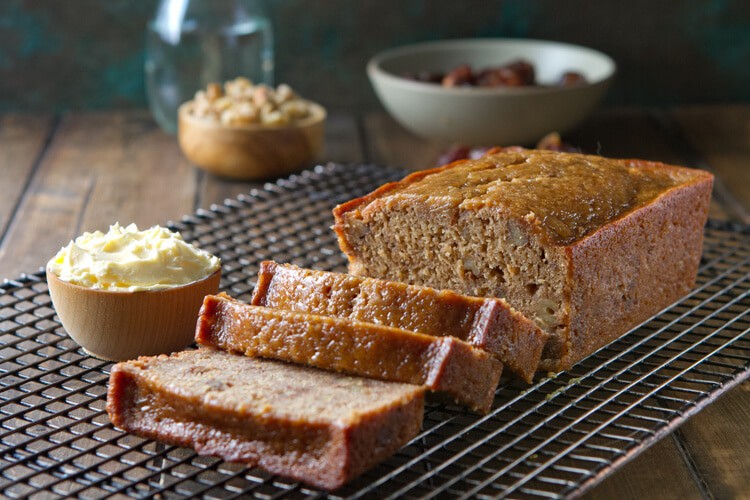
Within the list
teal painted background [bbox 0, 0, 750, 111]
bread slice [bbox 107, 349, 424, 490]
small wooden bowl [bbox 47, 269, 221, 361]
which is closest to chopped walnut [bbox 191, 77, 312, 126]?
teal painted background [bbox 0, 0, 750, 111]

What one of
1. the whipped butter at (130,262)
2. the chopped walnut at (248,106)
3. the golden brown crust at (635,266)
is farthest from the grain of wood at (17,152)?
the golden brown crust at (635,266)

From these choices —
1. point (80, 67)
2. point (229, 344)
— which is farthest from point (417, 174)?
point (80, 67)

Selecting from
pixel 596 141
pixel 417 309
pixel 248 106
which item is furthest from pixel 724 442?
pixel 596 141

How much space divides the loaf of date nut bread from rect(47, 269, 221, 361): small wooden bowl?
66 cm

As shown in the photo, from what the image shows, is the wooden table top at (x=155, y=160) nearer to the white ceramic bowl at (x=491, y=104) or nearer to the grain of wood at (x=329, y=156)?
the grain of wood at (x=329, y=156)

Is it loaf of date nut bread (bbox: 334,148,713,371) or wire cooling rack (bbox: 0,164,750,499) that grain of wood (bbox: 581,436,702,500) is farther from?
loaf of date nut bread (bbox: 334,148,713,371)

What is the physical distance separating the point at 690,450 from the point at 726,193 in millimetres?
2869

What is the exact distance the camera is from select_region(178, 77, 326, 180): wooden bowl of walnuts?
545 centimetres

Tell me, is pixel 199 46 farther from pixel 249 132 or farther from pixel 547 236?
pixel 547 236

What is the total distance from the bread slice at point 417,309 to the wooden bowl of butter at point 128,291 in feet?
0.89

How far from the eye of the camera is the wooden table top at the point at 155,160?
502cm

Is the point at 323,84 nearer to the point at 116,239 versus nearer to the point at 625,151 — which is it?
the point at 625,151

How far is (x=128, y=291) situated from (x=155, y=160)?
120 inches

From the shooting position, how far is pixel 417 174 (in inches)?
147
